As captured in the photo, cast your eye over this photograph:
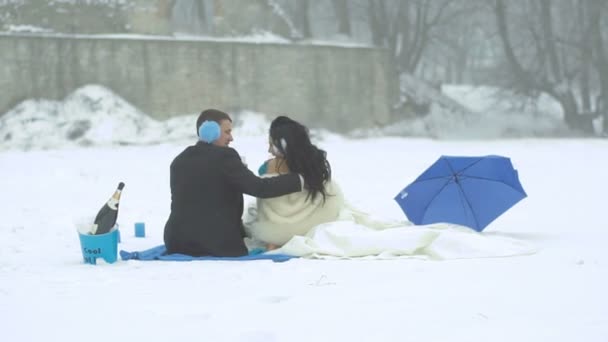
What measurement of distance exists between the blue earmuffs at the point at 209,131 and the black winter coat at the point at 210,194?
2.7 inches

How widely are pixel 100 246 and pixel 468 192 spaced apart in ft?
9.67

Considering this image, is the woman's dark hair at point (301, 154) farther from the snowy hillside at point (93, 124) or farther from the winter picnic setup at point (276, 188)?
the snowy hillside at point (93, 124)

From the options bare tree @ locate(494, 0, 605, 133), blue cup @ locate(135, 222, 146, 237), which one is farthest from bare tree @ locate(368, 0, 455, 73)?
blue cup @ locate(135, 222, 146, 237)

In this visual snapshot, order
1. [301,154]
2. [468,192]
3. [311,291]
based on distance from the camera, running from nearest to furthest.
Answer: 1. [311,291]
2. [301,154]
3. [468,192]

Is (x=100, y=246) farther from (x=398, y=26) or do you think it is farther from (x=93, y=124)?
(x=398, y=26)

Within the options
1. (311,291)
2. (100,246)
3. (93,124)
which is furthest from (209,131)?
(93,124)

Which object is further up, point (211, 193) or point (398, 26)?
point (398, 26)

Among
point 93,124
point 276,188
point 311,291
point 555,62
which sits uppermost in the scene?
point 276,188

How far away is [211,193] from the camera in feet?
22.3

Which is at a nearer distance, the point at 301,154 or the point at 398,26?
the point at 301,154

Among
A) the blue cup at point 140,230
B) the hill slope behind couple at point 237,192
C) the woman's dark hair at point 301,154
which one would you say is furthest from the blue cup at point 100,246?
the blue cup at point 140,230

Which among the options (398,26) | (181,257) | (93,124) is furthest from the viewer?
(398,26)

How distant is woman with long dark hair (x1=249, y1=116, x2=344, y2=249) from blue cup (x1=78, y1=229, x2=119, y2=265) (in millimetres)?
1102

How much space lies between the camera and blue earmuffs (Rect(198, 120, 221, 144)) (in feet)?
22.6
